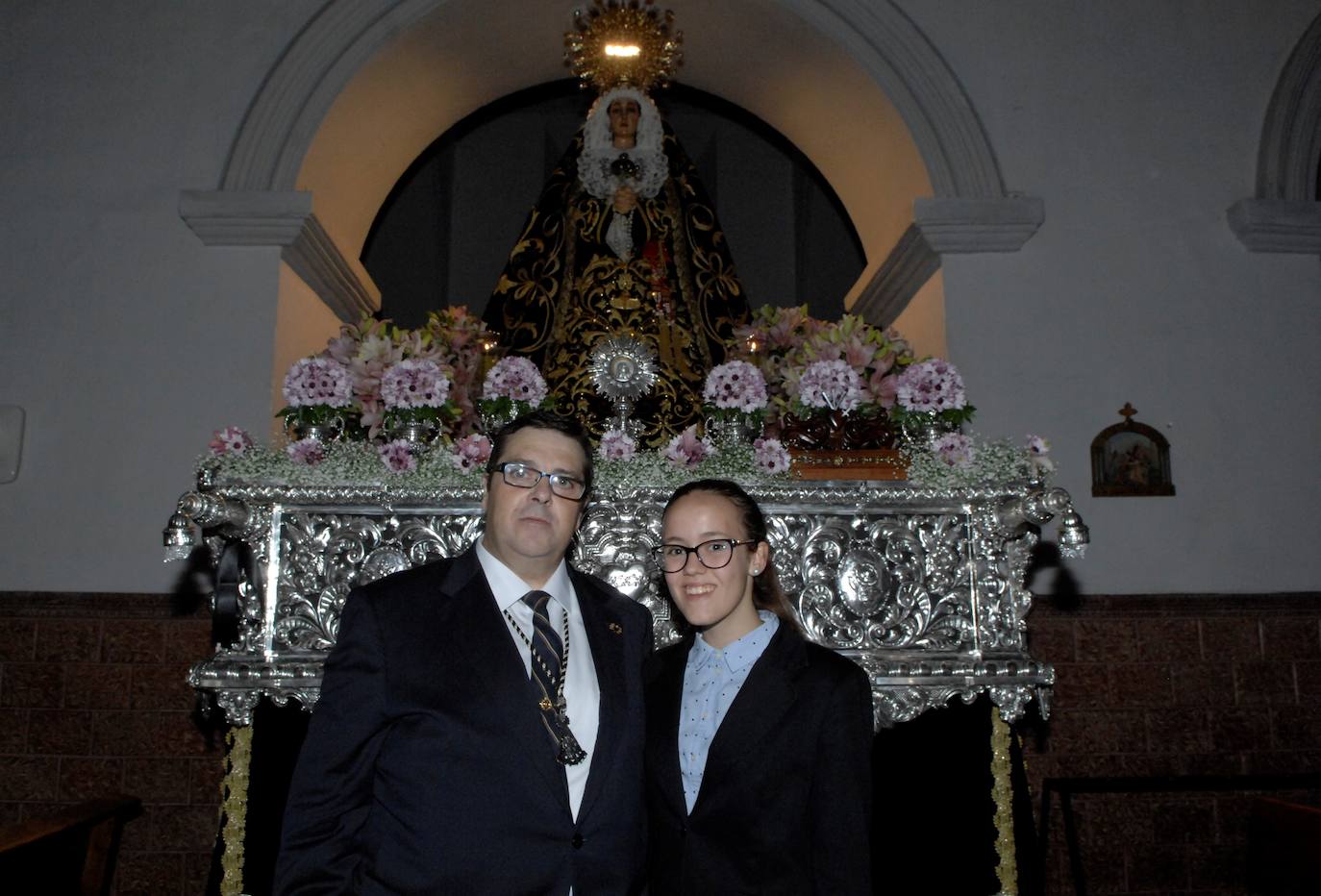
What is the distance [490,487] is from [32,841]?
221 centimetres

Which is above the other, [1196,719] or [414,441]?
[414,441]

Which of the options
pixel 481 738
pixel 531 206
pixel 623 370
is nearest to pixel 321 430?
pixel 623 370

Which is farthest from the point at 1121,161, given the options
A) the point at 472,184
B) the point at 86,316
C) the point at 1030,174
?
the point at 472,184

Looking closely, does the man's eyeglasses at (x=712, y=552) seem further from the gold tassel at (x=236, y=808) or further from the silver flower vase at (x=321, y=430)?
the gold tassel at (x=236, y=808)

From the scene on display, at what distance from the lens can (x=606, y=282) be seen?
603 cm

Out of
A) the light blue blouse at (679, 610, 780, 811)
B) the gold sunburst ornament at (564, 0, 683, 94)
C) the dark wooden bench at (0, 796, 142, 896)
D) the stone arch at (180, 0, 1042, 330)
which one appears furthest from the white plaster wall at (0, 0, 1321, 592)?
the light blue blouse at (679, 610, 780, 811)

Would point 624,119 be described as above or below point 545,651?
above

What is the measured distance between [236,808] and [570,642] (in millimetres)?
1461

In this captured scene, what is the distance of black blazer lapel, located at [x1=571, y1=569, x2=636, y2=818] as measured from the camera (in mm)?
2314

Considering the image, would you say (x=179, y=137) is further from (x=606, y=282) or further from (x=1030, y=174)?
(x=1030, y=174)

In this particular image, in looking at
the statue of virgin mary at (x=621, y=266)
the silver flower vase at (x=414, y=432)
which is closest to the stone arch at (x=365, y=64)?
the statue of virgin mary at (x=621, y=266)

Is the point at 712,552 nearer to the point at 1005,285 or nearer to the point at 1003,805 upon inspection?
the point at 1003,805

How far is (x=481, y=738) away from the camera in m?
2.26

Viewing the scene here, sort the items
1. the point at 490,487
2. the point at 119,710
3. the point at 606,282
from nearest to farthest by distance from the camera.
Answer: the point at 490,487, the point at 119,710, the point at 606,282
